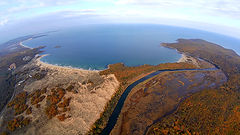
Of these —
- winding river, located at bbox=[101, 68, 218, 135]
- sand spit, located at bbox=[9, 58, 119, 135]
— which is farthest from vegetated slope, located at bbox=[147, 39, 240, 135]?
sand spit, located at bbox=[9, 58, 119, 135]

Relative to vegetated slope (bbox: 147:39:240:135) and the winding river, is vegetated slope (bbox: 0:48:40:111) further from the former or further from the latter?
vegetated slope (bbox: 147:39:240:135)

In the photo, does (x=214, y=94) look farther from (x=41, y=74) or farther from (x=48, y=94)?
(x=41, y=74)

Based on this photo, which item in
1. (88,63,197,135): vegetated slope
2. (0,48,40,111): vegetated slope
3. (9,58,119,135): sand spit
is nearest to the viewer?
(9,58,119,135): sand spit

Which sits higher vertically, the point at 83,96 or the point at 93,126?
the point at 83,96

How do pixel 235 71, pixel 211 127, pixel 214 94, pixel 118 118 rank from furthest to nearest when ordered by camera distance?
1. pixel 235 71
2. pixel 214 94
3. pixel 118 118
4. pixel 211 127

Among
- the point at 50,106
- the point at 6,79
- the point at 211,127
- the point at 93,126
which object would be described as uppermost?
the point at 6,79

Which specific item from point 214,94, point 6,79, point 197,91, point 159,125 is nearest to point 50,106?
point 159,125

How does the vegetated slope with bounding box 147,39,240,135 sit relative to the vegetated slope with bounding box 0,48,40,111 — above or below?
below

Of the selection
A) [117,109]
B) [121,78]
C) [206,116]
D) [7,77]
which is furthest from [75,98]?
[7,77]

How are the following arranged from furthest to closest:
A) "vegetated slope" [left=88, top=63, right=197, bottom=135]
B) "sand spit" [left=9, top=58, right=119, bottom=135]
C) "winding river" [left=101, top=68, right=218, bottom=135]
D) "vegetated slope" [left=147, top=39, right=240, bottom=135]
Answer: "vegetated slope" [left=88, top=63, right=197, bottom=135] < "winding river" [left=101, top=68, right=218, bottom=135] < "sand spit" [left=9, top=58, right=119, bottom=135] < "vegetated slope" [left=147, top=39, right=240, bottom=135]
